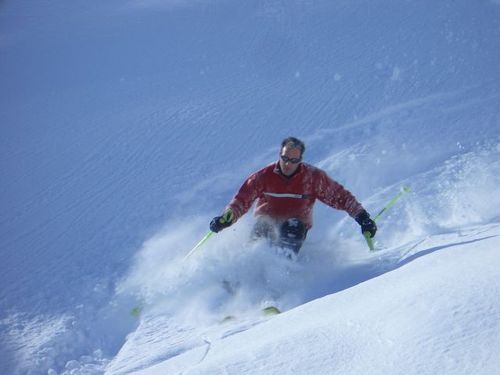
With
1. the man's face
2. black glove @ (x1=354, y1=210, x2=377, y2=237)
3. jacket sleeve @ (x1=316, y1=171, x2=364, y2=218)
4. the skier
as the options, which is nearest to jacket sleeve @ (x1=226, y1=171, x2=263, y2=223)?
the skier

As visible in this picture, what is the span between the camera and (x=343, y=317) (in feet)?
7.47

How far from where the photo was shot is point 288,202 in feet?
14.7

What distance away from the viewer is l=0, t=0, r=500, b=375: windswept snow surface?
7.36ft

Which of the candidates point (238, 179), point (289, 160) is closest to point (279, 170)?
point (289, 160)

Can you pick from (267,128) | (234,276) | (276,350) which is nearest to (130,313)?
(234,276)

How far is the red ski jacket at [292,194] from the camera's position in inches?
174

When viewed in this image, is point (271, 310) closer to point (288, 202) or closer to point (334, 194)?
point (288, 202)

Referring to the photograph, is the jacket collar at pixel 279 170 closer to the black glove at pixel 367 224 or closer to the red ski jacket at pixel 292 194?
the red ski jacket at pixel 292 194

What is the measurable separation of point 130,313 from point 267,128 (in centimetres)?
410

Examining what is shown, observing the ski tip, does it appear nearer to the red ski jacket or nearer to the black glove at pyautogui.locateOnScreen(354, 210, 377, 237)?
the red ski jacket

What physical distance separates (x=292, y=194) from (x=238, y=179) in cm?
211

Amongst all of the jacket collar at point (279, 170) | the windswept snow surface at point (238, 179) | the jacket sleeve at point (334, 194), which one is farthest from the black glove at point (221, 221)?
the jacket sleeve at point (334, 194)

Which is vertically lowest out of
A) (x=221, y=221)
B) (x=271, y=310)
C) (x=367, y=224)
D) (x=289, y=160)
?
(x=271, y=310)

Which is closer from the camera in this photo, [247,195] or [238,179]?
[247,195]
